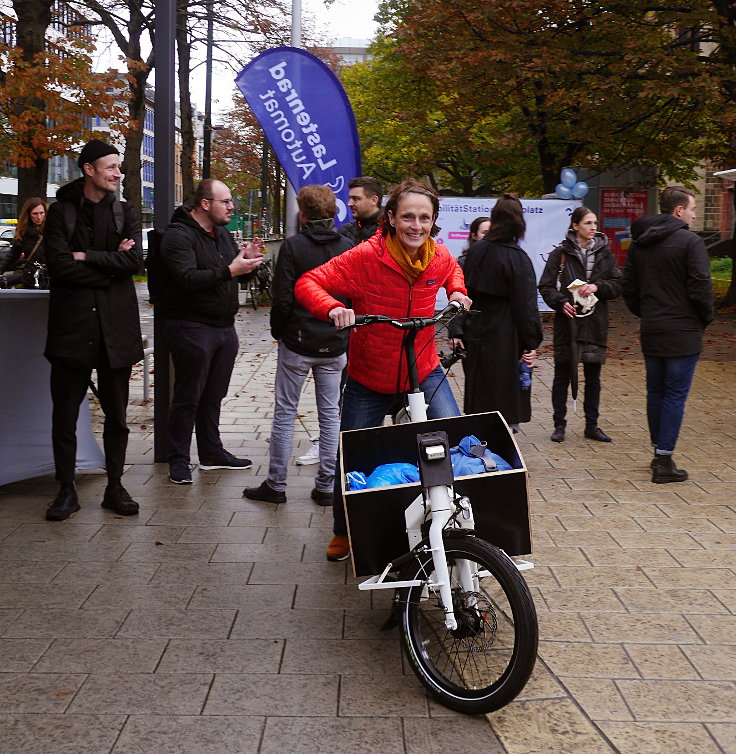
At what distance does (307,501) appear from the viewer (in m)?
6.82

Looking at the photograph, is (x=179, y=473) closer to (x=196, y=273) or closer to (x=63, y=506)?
(x=63, y=506)

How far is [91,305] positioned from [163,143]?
5.73 feet

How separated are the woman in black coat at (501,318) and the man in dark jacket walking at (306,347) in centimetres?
105

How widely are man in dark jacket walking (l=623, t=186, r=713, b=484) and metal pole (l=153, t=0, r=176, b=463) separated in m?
3.35

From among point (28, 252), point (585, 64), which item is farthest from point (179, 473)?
point (585, 64)

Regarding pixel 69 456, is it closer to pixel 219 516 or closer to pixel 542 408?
pixel 219 516

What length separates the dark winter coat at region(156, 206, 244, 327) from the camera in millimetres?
6773

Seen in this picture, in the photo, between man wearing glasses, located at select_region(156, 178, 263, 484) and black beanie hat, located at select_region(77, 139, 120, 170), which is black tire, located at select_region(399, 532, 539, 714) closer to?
man wearing glasses, located at select_region(156, 178, 263, 484)

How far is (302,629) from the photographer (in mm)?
4574

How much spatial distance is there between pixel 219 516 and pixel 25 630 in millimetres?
1979

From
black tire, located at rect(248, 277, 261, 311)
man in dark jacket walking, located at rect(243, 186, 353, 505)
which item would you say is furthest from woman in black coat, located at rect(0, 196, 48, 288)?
black tire, located at rect(248, 277, 261, 311)

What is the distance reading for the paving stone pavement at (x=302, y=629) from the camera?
3.62m

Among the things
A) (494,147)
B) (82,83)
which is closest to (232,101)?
(494,147)

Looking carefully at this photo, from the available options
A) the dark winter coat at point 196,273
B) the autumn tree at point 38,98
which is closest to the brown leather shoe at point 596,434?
the dark winter coat at point 196,273
